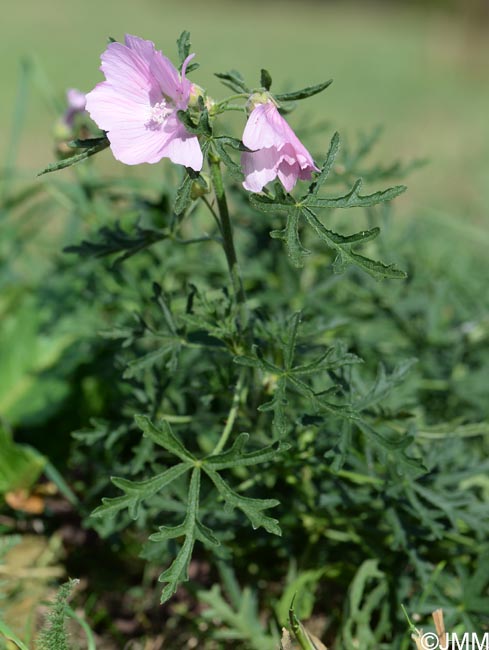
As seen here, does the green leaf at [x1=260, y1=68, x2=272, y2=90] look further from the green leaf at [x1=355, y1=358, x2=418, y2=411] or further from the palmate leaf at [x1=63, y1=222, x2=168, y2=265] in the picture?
the green leaf at [x1=355, y1=358, x2=418, y2=411]

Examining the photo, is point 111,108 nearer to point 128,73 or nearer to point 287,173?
point 128,73

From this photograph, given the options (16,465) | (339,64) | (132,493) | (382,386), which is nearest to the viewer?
(132,493)

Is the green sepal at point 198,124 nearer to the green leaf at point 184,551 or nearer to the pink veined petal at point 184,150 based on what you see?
the pink veined petal at point 184,150

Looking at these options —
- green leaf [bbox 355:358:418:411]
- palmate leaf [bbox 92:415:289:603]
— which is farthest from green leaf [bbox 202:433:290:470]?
green leaf [bbox 355:358:418:411]

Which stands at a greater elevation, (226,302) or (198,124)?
(198,124)

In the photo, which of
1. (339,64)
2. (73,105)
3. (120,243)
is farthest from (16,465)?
(339,64)

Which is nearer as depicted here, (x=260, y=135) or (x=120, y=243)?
(x=260, y=135)

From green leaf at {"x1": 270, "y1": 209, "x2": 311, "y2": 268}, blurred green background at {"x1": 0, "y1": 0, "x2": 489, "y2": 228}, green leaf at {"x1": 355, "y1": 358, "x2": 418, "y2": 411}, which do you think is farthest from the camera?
blurred green background at {"x1": 0, "y1": 0, "x2": 489, "y2": 228}

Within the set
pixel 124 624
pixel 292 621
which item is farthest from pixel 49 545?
pixel 292 621

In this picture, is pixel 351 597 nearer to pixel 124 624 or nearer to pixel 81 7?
pixel 124 624
